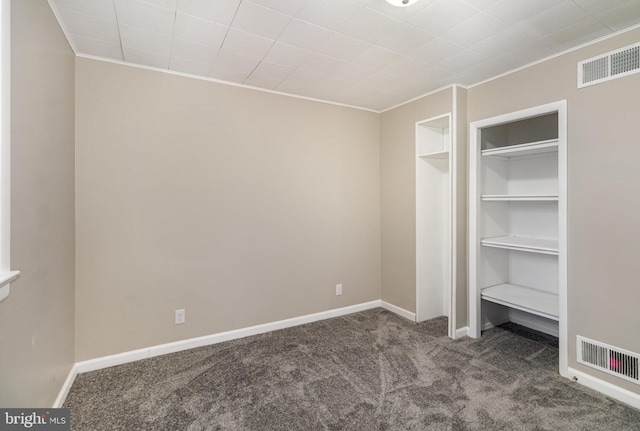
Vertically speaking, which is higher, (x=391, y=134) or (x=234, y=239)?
(x=391, y=134)

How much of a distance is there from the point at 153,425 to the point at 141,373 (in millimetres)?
696

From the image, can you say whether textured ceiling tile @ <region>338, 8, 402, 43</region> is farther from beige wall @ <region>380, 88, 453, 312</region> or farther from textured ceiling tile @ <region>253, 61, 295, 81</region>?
beige wall @ <region>380, 88, 453, 312</region>

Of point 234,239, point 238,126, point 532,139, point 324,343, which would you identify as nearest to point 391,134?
point 532,139

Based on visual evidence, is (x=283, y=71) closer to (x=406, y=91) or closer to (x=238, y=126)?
(x=238, y=126)

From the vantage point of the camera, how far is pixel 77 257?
242 cm

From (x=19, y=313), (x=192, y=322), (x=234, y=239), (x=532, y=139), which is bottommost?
(x=192, y=322)

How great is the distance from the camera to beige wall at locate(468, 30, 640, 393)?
207 cm

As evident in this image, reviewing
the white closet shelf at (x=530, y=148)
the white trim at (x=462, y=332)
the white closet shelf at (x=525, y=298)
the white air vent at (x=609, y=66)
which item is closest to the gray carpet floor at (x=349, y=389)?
the white trim at (x=462, y=332)

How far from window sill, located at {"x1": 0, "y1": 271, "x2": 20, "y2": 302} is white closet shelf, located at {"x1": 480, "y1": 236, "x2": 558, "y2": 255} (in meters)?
3.49

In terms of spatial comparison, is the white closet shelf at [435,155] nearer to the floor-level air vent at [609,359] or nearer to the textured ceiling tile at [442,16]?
the textured ceiling tile at [442,16]

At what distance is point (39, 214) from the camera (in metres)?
1.71

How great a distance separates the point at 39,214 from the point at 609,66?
389 centimetres

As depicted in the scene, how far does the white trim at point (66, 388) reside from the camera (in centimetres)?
199

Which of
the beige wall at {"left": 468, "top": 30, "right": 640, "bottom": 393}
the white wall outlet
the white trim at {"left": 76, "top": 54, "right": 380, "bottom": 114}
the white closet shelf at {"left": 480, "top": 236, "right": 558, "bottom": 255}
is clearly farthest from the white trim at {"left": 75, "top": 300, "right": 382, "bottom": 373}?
the white trim at {"left": 76, "top": 54, "right": 380, "bottom": 114}
